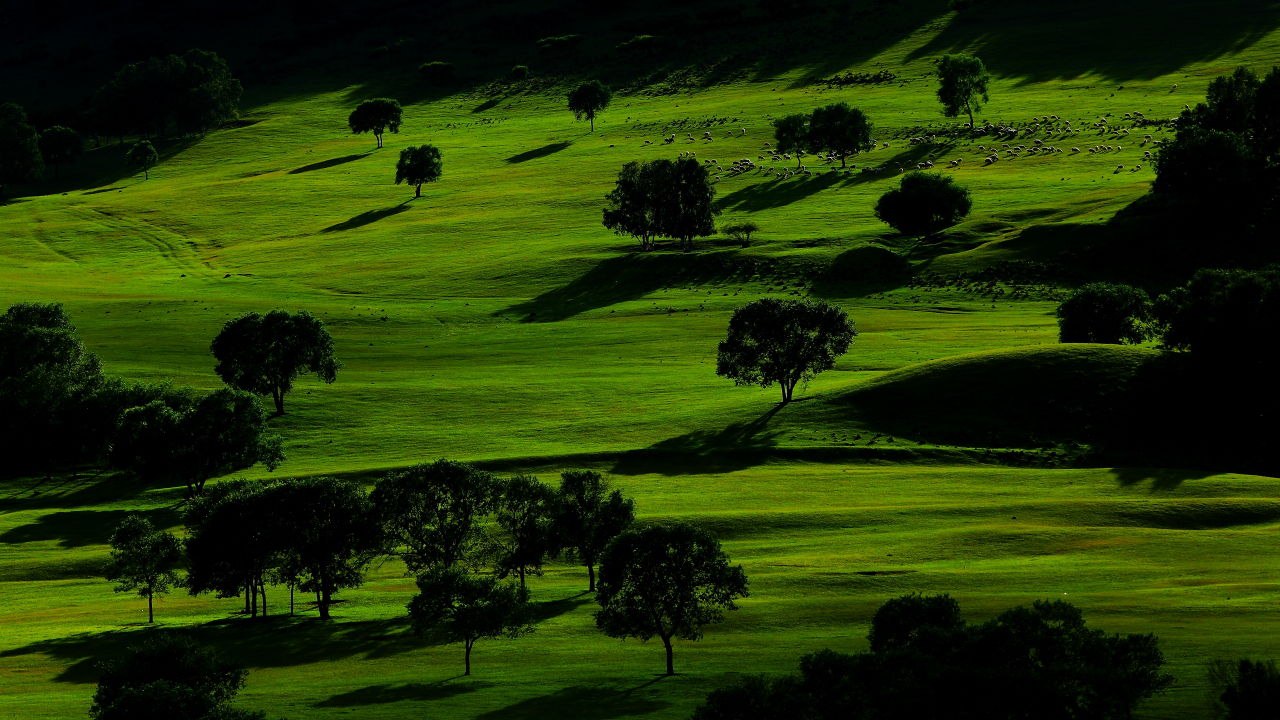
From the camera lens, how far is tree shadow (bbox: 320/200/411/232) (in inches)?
7269

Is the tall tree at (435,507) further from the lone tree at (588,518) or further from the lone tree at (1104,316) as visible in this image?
the lone tree at (1104,316)

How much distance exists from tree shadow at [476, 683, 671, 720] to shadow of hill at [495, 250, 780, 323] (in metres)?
91.9

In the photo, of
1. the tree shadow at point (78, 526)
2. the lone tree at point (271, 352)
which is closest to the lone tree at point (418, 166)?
the lone tree at point (271, 352)

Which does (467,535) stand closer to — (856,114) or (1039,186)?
(1039,186)

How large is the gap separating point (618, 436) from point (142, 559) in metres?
38.8

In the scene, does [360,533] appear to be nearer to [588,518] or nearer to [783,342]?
[588,518]

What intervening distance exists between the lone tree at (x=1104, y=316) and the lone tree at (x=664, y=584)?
63.2m

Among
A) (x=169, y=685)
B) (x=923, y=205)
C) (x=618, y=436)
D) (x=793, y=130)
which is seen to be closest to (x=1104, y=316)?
(x=618, y=436)

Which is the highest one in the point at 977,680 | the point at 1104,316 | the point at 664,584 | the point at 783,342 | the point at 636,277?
the point at 636,277

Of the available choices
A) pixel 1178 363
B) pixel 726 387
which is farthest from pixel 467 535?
pixel 1178 363

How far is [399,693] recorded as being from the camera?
50.5 m

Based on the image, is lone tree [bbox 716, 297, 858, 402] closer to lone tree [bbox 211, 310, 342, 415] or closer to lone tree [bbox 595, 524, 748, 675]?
lone tree [bbox 211, 310, 342, 415]

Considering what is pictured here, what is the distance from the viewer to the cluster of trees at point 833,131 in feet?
614

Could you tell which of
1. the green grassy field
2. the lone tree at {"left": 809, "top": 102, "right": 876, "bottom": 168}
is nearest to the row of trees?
the green grassy field
